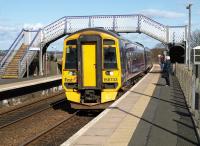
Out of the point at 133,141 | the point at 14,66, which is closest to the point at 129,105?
the point at 133,141

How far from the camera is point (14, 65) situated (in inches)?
1479

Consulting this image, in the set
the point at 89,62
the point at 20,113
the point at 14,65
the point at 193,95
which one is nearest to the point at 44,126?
the point at 89,62

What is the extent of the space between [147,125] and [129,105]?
186 inches

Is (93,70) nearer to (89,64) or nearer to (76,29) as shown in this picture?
(89,64)

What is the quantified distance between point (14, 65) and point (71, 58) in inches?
842

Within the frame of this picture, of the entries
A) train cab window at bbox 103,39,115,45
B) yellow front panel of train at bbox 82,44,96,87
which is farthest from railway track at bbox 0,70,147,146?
train cab window at bbox 103,39,115,45

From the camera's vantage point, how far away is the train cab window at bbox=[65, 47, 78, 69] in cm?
1691

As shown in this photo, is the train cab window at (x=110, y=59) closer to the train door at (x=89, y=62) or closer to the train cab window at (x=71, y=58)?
the train door at (x=89, y=62)

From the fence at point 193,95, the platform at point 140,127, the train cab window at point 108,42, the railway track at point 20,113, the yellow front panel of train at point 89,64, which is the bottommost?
the railway track at point 20,113

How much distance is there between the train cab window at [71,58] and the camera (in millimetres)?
16906

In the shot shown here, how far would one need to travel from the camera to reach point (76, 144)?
9.04m

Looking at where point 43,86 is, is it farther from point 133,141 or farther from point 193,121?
point 133,141

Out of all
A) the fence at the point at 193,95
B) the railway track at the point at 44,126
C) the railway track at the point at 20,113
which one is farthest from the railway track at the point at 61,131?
the fence at the point at 193,95

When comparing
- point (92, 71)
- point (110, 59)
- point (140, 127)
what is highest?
point (110, 59)
